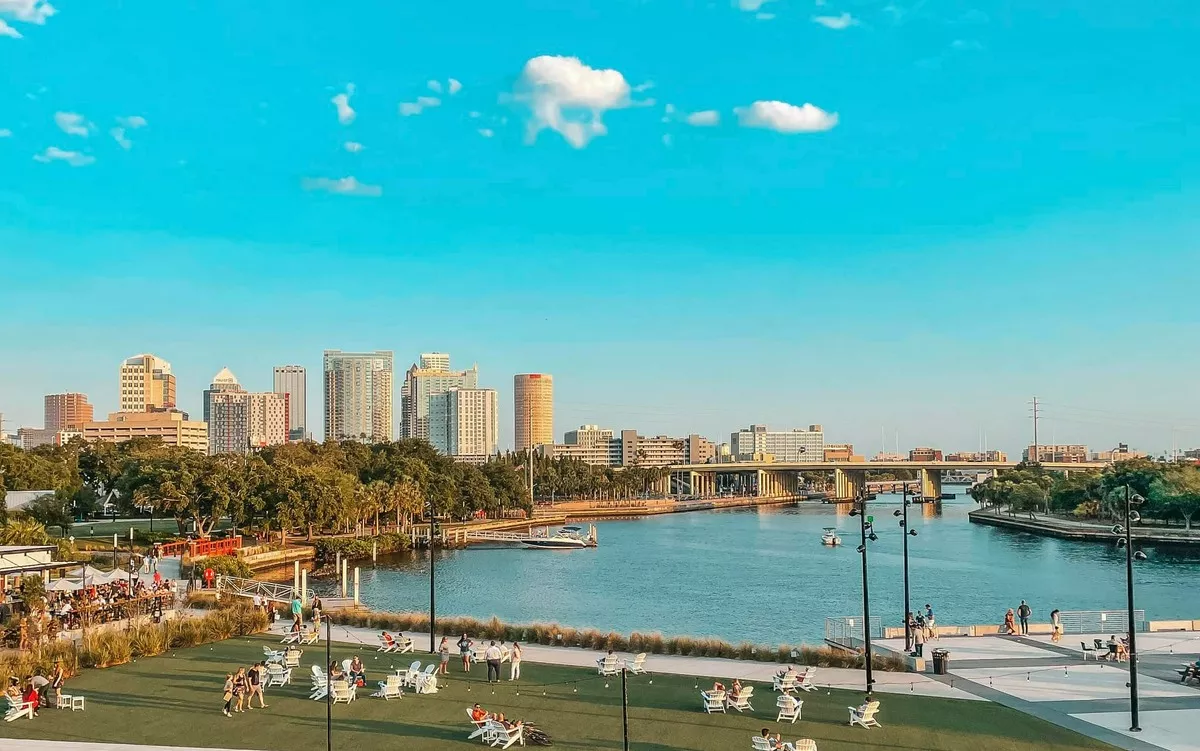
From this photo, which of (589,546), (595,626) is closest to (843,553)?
(589,546)

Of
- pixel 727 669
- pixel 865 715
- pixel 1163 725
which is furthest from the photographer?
pixel 727 669

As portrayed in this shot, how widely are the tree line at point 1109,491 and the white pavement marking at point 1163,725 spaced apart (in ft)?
235

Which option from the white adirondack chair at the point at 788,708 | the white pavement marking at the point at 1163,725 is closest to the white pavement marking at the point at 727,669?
the white pavement marking at the point at 1163,725

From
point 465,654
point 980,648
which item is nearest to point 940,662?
point 980,648

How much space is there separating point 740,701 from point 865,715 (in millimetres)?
3012

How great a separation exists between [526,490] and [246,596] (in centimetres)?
9501

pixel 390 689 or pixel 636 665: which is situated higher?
pixel 390 689

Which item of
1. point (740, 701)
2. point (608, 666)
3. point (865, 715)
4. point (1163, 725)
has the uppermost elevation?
point (865, 715)

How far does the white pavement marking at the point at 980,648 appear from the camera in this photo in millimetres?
30188

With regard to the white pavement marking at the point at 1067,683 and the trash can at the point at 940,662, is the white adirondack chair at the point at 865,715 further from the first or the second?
the trash can at the point at 940,662

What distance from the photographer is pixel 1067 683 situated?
26250 mm

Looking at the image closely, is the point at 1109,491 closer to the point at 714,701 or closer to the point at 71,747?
the point at 714,701

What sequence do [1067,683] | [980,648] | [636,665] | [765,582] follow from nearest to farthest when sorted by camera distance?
[1067,683], [636,665], [980,648], [765,582]

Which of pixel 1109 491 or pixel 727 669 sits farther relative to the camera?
pixel 1109 491
